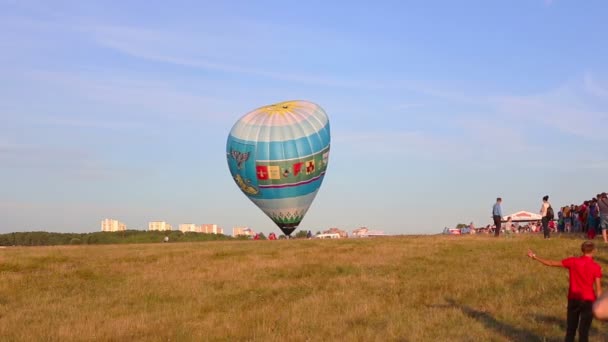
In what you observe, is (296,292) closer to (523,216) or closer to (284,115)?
(284,115)

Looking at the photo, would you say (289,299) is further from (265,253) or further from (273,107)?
(273,107)

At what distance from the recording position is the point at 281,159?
52.5 m

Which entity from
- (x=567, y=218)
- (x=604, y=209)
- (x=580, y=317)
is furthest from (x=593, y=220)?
(x=580, y=317)

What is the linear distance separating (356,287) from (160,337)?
8.01 m

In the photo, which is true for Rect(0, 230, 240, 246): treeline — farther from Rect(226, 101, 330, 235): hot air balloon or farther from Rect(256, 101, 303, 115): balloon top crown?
Rect(256, 101, 303, 115): balloon top crown

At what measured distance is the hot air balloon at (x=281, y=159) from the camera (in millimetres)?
52750

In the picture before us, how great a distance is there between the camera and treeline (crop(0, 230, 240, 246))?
2601 inches

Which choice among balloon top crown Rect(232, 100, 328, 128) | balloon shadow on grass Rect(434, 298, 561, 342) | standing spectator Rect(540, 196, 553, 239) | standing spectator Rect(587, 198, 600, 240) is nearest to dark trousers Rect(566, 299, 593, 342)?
balloon shadow on grass Rect(434, 298, 561, 342)

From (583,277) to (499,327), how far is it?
3835mm

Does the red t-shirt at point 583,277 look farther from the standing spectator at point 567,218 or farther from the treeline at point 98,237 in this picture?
the treeline at point 98,237

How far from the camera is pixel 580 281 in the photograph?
Result: 1273cm

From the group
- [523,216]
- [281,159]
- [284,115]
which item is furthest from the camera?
[523,216]

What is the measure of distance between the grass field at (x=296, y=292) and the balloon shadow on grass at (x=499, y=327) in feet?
0.13

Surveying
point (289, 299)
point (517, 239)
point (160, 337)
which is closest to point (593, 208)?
point (517, 239)
